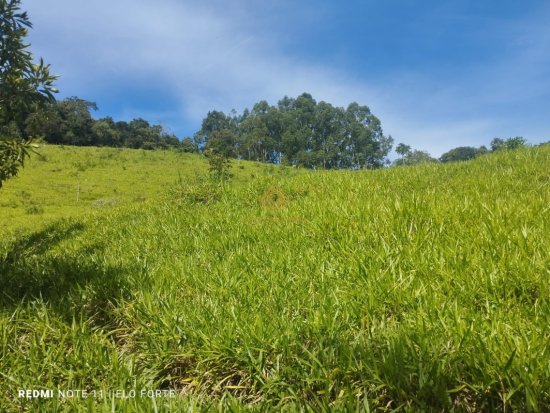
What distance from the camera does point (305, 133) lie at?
169500 mm

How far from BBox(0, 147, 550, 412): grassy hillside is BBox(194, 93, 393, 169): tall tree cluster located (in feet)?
501

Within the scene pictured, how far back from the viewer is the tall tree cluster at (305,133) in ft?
527

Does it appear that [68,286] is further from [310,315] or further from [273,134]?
[273,134]

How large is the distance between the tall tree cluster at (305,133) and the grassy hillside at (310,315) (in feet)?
501

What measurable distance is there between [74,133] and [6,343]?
9786cm

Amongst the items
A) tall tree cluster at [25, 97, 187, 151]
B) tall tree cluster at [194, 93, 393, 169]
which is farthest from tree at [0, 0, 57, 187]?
tall tree cluster at [194, 93, 393, 169]

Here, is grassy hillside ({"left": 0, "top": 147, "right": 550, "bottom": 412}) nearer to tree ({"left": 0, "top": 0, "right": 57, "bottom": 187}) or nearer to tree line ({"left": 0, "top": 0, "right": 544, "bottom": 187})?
tree ({"left": 0, "top": 0, "right": 57, "bottom": 187})

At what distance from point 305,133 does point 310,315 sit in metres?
171

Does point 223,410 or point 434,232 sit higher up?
point 434,232

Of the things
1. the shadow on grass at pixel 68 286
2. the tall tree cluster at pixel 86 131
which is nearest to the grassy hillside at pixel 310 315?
the shadow on grass at pixel 68 286

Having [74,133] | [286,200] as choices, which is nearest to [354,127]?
[74,133]

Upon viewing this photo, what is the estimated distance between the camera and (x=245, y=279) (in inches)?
154

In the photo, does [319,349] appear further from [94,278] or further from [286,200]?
[286,200]

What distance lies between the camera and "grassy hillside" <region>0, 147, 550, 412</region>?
2.18m
